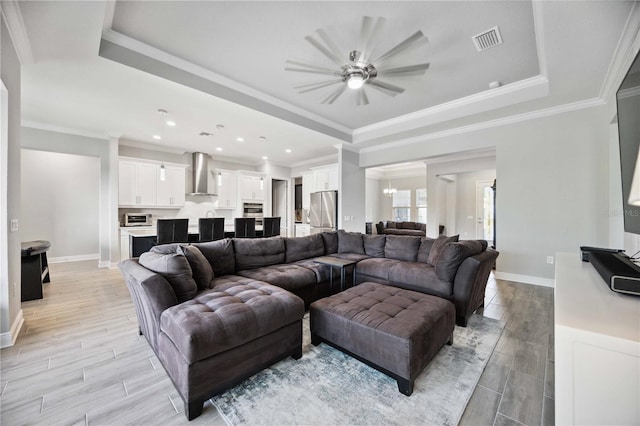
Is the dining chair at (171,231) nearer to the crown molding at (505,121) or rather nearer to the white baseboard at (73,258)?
the white baseboard at (73,258)

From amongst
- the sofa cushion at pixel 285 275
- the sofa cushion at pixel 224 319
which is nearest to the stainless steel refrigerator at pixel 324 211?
the sofa cushion at pixel 285 275

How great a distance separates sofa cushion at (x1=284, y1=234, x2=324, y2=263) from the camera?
147 inches

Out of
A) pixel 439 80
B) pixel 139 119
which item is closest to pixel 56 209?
pixel 139 119

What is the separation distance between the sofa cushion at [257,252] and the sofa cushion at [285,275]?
10cm

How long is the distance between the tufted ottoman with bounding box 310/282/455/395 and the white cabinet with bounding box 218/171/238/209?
5829mm

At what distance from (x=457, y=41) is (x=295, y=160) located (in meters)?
5.59

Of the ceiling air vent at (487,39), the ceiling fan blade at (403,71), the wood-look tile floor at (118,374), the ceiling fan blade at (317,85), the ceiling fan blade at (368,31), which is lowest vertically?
the wood-look tile floor at (118,374)

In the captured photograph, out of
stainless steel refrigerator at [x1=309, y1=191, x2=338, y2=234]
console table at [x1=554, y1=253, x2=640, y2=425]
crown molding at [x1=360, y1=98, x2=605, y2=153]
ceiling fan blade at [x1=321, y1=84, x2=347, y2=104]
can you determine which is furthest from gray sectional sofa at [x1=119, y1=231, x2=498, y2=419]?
stainless steel refrigerator at [x1=309, y1=191, x2=338, y2=234]

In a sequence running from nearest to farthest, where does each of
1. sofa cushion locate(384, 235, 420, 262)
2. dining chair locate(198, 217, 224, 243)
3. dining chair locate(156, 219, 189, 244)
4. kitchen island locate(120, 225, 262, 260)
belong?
sofa cushion locate(384, 235, 420, 262)
dining chair locate(156, 219, 189, 244)
kitchen island locate(120, 225, 262, 260)
dining chair locate(198, 217, 224, 243)

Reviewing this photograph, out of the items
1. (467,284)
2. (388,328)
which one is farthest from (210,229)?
(467,284)

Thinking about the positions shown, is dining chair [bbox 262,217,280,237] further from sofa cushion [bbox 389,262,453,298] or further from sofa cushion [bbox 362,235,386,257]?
sofa cushion [bbox 389,262,453,298]

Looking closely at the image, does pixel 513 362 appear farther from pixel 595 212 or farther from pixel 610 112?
pixel 610 112

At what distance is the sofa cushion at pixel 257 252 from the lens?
127 inches

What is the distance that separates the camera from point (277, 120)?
13.8 ft
